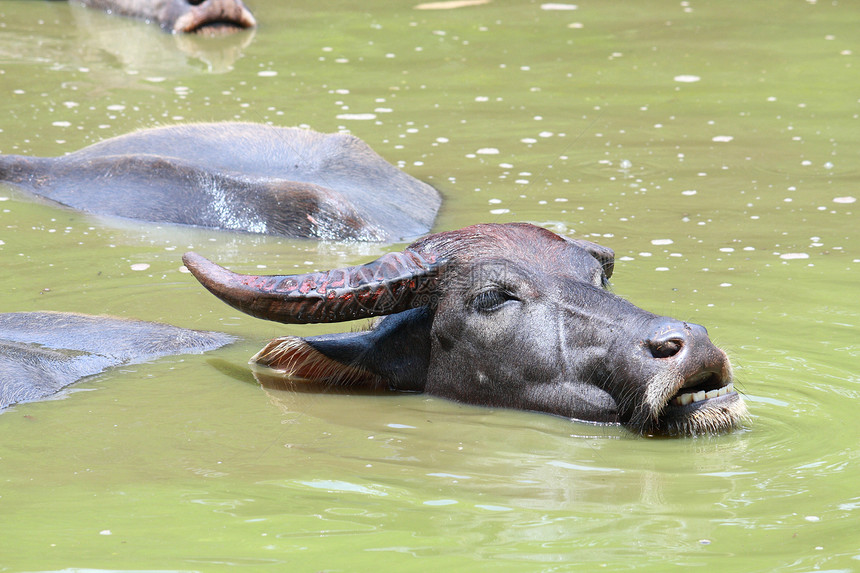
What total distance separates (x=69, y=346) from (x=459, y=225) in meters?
4.24

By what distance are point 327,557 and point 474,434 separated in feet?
5.54

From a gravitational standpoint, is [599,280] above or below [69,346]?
above

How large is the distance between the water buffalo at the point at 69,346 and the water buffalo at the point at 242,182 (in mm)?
2907

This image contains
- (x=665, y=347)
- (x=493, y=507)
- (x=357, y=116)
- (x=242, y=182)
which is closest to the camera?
(x=493, y=507)

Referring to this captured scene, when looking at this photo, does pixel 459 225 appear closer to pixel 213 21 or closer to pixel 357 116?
pixel 357 116

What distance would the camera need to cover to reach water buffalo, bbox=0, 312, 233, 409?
6.24 m

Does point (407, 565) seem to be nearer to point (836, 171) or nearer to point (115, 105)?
point (836, 171)

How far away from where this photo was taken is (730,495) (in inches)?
197

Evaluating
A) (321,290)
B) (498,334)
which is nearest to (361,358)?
(321,290)

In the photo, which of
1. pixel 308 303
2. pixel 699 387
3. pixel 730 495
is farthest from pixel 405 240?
pixel 730 495

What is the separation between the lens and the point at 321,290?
628 cm

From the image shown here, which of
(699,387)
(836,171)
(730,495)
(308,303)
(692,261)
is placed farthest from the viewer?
(836,171)

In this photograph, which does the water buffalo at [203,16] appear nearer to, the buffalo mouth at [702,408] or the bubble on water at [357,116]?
the bubble on water at [357,116]

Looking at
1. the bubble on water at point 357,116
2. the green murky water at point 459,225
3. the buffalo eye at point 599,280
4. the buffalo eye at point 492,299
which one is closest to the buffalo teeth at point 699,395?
the green murky water at point 459,225
